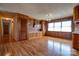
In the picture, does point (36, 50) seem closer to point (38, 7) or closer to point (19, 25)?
point (38, 7)

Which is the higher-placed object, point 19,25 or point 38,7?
point 38,7

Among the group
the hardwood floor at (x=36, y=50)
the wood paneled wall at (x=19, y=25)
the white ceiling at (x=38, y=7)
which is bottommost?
the hardwood floor at (x=36, y=50)

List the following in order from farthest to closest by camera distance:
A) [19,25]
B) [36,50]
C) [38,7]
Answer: [19,25] → [38,7] → [36,50]

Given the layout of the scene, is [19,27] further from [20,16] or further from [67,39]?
[67,39]

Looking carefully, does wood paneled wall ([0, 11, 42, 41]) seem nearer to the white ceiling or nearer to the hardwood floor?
the white ceiling

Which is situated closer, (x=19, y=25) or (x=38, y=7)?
(x=38, y=7)

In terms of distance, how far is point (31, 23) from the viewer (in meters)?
10.8

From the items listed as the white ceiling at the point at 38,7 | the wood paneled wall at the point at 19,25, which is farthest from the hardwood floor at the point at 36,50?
the wood paneled wall at the point at 19,25

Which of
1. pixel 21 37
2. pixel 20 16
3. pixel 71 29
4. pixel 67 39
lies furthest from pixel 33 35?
pixel 71 29

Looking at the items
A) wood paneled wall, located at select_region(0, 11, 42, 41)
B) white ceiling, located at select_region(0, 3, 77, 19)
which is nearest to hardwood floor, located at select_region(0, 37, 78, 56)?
white ceiling, located at select_region(0, 3, 77, 19)

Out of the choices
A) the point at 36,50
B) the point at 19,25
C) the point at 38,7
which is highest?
the point at 38,7

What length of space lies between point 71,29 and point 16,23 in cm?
419

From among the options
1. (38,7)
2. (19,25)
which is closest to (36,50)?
(38,7)

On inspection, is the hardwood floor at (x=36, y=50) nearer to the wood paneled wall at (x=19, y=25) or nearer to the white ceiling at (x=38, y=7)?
the white ceiling at (x=38, y=7)
